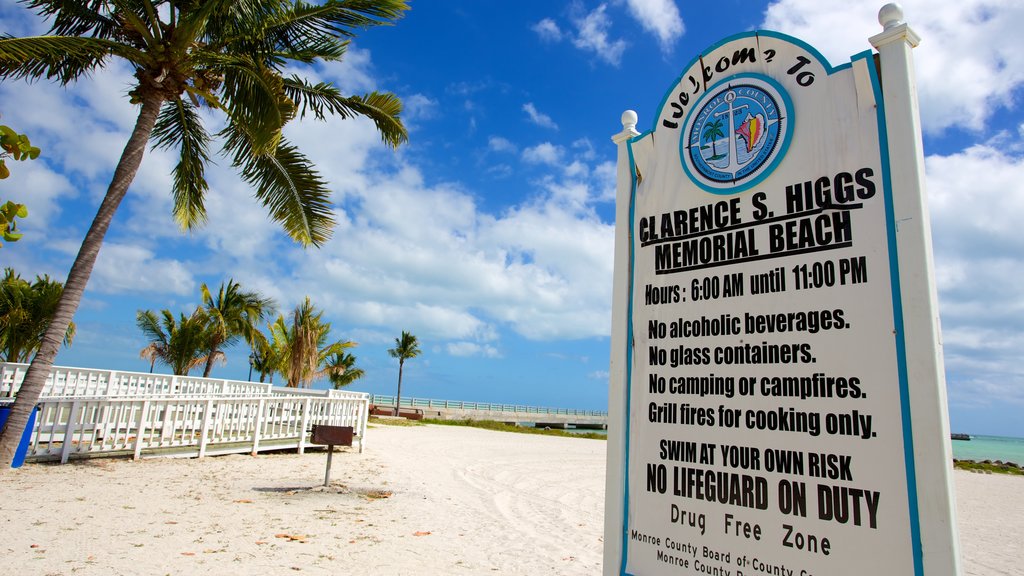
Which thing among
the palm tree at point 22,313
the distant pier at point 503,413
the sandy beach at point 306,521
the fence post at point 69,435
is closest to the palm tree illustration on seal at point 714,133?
the sandy beach at point 306,521

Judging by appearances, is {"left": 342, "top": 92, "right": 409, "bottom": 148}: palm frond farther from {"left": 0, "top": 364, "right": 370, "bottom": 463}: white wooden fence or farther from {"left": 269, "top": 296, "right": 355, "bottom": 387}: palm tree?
{"left": 269, "top": 296, "right": 355, "bottom": 387}: palm tree

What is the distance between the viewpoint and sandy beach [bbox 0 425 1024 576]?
4.73 metres

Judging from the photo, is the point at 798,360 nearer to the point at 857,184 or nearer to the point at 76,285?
the point at 857,184

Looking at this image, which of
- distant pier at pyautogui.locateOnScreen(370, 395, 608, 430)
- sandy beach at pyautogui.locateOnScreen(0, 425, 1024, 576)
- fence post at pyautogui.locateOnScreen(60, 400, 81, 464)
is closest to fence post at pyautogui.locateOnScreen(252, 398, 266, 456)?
sandy beach at pyautogui.locateOnScreen(0, 425, 1024, 576)

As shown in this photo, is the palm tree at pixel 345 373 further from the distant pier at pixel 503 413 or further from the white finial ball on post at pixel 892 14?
the white finial ball on post at pixel 892 14

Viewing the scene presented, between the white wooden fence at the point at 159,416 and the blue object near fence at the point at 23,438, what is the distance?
184 mm

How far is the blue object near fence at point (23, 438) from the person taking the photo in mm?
8508

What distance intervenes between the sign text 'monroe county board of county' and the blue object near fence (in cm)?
1023

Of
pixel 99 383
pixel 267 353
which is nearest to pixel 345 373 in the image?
pixel 267 353

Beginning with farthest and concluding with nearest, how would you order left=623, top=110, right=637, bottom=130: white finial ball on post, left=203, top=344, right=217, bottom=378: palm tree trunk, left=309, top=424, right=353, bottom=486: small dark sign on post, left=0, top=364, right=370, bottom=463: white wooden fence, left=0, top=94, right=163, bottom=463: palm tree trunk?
left=203, top=344, right=217, bottom=378: palm tree trunk, left=0, top=364, right=370, bottom=463: white wooden fence, left=0, top=94, right=163, bottom=463: palm tree trunk, left=309, top=424, right=353, bottom=486: small dark sign on post, left=623, top=110, right=637, bottom=130: white finial ball on post

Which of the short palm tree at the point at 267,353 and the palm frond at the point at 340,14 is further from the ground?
the palm frond at the point at 340,14

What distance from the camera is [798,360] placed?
7.43ft

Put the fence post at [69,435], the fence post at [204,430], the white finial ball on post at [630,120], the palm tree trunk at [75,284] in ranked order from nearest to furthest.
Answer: the white finial ball on post at [630,120], the palm tree trunk at [75,284], the fence post at [69,435], the fence post at [204,430]

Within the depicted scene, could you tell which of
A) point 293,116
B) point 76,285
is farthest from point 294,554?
point 293,116
